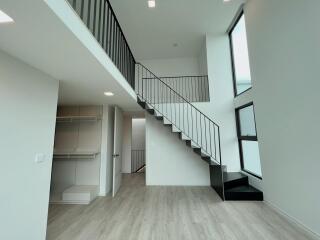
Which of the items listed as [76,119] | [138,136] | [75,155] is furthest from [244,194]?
[138,136]

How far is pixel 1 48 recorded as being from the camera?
1743mm

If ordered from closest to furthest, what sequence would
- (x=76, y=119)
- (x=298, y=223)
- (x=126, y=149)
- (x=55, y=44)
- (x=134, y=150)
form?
(x=55, y=44) < (x=298, y=223) < (x=76, y=119) < (x=126, y=149) < (x=134, y=150)

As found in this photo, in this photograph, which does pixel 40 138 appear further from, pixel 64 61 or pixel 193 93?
pixel 193 93

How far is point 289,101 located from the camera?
2764 millimetres

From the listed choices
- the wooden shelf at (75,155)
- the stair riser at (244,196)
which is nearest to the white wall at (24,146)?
the wooden shelf at (75,155)

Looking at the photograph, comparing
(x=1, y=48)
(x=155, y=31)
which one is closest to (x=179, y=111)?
(x=155, y=31)

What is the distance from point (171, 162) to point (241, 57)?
156 inches

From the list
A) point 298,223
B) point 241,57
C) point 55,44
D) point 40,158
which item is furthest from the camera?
point 241,57

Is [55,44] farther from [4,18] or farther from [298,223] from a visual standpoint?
[298,223]

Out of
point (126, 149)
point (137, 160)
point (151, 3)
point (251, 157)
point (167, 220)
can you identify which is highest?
point (151, 3)

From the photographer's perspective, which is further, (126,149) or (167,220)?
(126,149)

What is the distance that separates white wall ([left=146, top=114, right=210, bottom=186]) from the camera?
5.05 m

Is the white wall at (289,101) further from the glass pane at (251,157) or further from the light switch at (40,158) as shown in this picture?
the light switch at (40,158)

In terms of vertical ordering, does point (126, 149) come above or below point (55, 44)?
below
